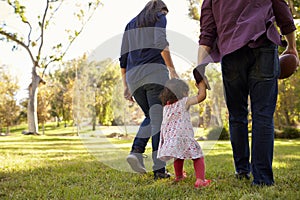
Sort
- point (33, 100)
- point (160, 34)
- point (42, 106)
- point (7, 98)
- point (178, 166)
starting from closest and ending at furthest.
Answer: point (178, 166), point (160, 34), point (33, 100), point (42, 106), point (7, 98)

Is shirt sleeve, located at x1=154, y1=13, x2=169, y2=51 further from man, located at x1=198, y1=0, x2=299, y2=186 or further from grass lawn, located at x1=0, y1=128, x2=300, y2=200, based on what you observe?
grass lawn, located at x1=0, y1=128, x2=300, y2=200

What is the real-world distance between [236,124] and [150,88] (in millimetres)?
806

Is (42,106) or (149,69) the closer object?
(149,69)

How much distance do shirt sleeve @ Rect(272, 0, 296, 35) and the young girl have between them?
673mm

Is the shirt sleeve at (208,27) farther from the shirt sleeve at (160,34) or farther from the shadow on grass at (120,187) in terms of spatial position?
the shadow on grass at (120,187)

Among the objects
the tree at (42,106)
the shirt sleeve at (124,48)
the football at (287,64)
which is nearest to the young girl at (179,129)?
the football at (287,64)

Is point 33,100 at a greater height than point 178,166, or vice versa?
point 33,100

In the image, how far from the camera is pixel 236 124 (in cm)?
262

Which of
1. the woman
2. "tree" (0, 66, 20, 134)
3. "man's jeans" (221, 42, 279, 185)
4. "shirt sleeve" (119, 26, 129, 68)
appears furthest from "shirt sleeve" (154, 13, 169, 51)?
"tree" (0, 66, 20, 134)

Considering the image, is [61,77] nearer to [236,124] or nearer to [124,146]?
[124,146]

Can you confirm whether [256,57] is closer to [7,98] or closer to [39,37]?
[39,37]

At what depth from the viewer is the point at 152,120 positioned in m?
3.03

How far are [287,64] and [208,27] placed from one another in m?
0.63

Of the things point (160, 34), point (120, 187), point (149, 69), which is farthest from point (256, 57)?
point (120, 187)
